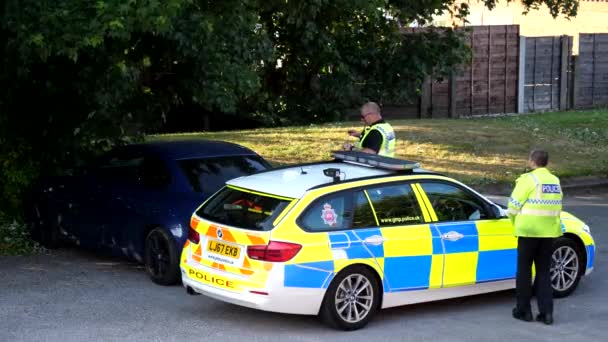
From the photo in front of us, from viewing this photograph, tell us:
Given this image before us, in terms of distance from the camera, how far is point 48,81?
12297 millimetres

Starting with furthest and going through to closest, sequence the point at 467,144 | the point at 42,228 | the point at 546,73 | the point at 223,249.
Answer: the point at 546,73 < the point at 467,144 < the point at 42,228 < the point at 223,249

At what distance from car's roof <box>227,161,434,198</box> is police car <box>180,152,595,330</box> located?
0.04 feet

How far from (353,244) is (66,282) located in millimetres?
3552

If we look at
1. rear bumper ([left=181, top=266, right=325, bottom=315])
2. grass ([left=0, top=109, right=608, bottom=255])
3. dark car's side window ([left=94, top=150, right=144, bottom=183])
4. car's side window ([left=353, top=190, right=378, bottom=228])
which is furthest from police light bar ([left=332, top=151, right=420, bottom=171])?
grass ([left=0, top=109, right=608, bottom=255])

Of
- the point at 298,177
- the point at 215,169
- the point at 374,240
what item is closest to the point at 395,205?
the point at 374,240

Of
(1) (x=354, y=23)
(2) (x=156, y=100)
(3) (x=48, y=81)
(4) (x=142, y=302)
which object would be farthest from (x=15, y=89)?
(1) (x=354, y=23)

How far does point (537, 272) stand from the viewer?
8938 mm

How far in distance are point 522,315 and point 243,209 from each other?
254 cm

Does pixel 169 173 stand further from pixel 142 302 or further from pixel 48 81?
pixel 48 81

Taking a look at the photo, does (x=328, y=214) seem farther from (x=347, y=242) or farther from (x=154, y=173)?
(x=154, y=173)

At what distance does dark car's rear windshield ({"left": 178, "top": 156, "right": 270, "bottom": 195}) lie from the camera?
10.8 metres

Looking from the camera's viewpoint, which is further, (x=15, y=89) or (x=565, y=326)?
(x=15, y=89)

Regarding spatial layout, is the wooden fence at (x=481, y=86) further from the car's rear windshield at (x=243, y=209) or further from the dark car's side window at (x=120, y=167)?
the car's rear windshield at (x=243, y=209)

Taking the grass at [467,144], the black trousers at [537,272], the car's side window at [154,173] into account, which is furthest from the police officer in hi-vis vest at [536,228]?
the grass at [467,144]
